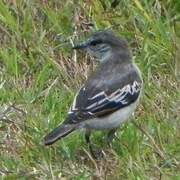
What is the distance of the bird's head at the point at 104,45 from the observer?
26.3 ft

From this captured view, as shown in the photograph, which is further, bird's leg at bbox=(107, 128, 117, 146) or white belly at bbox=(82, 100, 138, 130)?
bird's leg at bbox=(107, 128, 117, 146)

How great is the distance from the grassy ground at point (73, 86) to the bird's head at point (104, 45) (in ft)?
1.41

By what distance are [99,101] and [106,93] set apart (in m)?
0.13

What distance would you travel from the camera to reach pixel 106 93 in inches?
298

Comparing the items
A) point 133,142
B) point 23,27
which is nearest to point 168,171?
point 133,142

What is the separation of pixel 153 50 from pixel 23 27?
3.75ft

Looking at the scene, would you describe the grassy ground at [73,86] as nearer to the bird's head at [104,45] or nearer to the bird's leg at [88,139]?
the bird's leg at [88,139]

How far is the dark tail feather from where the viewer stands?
23.5 feet

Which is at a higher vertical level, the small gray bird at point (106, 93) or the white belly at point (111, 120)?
the small gray bird at point (106, 93)

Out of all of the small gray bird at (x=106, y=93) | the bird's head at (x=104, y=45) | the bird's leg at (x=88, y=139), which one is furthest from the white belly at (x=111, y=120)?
the bird's head at (x=104, y=45)

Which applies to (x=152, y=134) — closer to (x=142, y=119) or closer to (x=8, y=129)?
(x=142, y=119)

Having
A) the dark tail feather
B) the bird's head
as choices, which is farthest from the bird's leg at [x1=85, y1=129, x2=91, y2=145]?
the bird's head

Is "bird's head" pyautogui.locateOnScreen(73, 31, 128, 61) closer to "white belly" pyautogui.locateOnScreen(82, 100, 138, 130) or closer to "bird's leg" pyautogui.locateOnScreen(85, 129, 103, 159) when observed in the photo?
"white belly" pyautogui.locateOnScreen(82, 100, 138, 130)

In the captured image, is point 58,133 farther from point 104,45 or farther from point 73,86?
point 73,86
